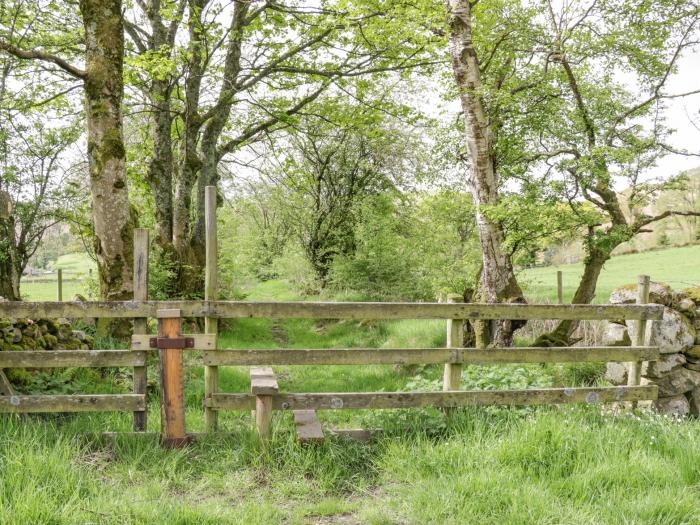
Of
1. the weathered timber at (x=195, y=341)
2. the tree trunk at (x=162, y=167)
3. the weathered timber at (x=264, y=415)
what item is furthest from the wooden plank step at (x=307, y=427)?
the tree trunk at (x=162, y=167)

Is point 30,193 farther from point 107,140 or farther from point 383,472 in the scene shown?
point 383,472

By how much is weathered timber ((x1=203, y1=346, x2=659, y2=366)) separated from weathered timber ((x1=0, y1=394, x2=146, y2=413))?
81 centimetres

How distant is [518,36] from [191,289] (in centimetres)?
967

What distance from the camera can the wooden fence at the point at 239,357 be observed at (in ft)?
15.9

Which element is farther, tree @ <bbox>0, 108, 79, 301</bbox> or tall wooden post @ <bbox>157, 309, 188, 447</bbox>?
tree @ <bbox>0, 108, 79, 301</bbox>

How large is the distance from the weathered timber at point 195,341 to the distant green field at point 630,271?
14436 millimetres

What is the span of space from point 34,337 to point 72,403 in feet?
6.03

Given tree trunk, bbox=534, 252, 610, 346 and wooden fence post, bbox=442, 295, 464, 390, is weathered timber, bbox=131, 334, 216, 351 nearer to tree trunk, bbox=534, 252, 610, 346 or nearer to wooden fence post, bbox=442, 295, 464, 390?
wooden fence post, bbox=442, 295, 464, 390

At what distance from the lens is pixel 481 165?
347 inches

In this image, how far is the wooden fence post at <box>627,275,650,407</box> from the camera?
5.94 meters

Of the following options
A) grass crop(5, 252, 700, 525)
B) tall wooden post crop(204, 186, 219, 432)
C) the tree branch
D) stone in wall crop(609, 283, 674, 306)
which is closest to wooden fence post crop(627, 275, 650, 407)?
grass crop(5, 252, 700, 525)

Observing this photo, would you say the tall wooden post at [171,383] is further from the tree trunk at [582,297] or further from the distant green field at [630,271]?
the distant green field at [630,271]

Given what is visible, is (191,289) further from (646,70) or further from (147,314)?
(646,70)

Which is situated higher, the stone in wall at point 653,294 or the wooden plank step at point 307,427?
the stone in wall at point 653,294
